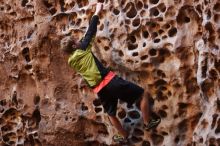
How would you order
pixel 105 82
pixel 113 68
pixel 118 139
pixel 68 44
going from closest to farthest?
pixel 105 82, pixel 118 139, pixel 113 68, pixel 68 44

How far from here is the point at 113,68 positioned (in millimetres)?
4883

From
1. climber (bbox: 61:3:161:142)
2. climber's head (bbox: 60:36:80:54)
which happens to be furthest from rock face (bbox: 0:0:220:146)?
climber (bbox: 61:3:161:142)

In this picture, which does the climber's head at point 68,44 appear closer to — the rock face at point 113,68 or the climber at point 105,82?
the rock face at point 113,68

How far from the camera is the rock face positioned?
4309mm

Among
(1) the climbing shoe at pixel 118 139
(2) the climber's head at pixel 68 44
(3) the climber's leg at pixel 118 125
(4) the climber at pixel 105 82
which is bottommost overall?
(1) the climbing shoe at pixel 118 139

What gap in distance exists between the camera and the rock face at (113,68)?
431cm

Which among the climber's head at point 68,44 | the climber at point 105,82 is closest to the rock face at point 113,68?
the climber's head at point 68,44

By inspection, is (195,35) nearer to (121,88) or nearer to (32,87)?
(121,88)

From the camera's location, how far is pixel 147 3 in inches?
184

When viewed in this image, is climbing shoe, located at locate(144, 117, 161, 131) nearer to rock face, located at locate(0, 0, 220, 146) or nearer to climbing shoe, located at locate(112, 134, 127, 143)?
rock face, located at locate(0, 0, 220, 146)

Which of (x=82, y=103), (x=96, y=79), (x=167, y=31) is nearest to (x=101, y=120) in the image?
(x=82, y=103)

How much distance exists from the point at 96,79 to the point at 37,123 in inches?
49.8

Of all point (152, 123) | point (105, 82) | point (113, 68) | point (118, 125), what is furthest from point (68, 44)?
point (152, 123)

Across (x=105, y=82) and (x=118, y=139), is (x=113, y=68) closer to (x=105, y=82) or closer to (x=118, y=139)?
(x=105, y=82)
